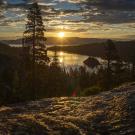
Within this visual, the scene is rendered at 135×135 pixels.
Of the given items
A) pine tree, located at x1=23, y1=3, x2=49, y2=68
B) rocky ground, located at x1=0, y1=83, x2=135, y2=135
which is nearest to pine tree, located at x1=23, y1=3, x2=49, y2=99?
pine tree, located at x1=23, y1=3, x2=49, y2=68

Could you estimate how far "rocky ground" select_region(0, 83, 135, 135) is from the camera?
10294 mm

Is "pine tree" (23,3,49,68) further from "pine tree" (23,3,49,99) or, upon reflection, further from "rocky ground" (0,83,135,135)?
"rocky ground" (0,83,135,135)

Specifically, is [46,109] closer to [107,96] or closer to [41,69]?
[107,96]

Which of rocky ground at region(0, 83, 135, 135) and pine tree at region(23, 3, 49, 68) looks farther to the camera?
pine tree at region(23, 3, 49, 68)

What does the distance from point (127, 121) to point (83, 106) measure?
2558 millimetres

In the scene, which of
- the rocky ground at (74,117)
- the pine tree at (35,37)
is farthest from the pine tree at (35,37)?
the rocky ground at (74,117)

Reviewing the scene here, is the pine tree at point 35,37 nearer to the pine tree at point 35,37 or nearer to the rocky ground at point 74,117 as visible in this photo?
the pine tree at point 35,37

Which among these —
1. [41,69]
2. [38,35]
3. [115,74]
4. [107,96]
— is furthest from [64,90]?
[107,96]

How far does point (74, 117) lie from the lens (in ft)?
40.1

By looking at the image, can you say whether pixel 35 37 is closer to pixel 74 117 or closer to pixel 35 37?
pixel 35 37

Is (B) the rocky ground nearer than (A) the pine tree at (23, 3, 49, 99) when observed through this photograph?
Yes

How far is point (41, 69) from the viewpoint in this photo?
57.0m

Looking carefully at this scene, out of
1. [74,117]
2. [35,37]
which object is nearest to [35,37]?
[35,37]

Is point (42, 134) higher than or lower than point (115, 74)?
higher
